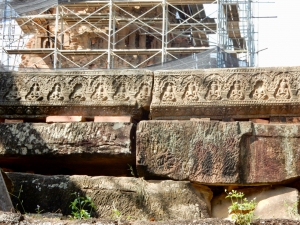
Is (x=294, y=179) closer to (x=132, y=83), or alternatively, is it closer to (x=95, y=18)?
(x=132, y=83)

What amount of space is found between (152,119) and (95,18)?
874 inches

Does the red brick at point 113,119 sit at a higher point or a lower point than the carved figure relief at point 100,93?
lower

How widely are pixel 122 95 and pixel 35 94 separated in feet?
2.98

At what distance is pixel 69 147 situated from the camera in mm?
7191

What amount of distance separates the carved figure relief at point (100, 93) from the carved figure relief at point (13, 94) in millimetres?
796

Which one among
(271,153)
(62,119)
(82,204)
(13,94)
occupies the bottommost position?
(82,204)

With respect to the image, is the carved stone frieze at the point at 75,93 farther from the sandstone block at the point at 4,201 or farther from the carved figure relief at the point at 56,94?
the sandstone block at the point at 4,201

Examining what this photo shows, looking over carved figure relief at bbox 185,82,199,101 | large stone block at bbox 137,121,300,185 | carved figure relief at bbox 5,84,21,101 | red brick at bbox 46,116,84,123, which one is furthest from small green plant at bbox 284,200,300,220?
carved figure relief at bbox 5,84,21,101

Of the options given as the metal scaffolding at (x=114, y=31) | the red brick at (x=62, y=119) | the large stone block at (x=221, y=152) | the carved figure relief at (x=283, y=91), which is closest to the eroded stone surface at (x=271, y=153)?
the large stone block at (x=221, y=152)

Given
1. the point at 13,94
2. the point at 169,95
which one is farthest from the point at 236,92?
the point at 13,94

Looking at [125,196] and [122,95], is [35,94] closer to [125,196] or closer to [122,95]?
[122,95]

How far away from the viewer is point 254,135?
270 inches

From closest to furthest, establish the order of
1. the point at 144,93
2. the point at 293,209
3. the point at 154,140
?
the point at 293,209
the point at 154,140
the point at 144,93

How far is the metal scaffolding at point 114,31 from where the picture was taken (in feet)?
Answer: 86.5
